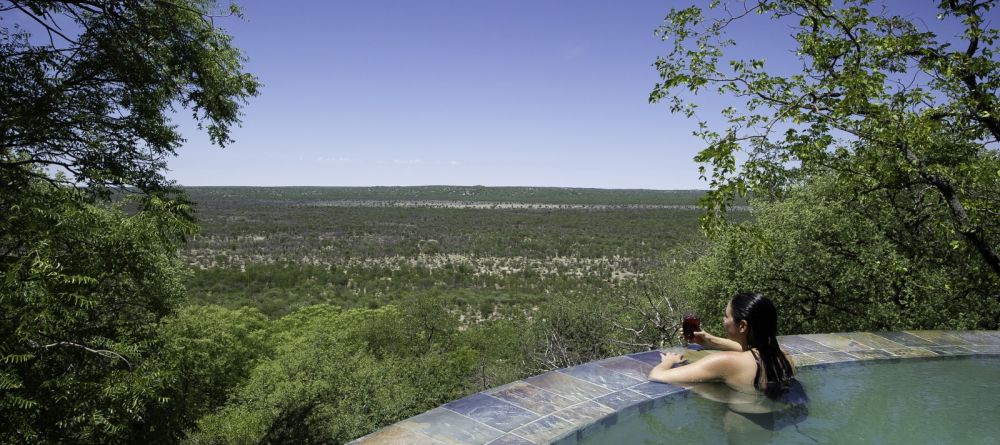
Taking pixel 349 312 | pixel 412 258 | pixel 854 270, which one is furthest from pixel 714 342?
pixel 412 258

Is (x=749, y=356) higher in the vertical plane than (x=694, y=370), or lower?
higher

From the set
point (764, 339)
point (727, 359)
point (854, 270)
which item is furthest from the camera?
point (854, 270)

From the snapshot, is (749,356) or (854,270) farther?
(854,270)

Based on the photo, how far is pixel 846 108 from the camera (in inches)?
262

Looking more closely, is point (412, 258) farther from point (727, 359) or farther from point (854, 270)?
point (727, 359)

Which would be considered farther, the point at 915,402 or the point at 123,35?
the point at 123,35

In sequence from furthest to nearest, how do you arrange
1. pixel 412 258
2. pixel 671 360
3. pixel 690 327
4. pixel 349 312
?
pixel 412 258 < pixel 349 312 < pixel 671 360 < pixel 690 327

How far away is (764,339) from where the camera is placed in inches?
188

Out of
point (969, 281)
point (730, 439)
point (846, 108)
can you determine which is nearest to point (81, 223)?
point (730, 439)

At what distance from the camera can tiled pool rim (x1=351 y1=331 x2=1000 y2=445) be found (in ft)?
13.1

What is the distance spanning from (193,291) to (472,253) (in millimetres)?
30464

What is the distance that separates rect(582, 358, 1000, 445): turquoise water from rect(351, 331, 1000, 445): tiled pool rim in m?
0.19

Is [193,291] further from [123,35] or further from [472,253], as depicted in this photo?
[123,35]

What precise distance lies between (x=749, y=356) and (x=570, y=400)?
1.65m
